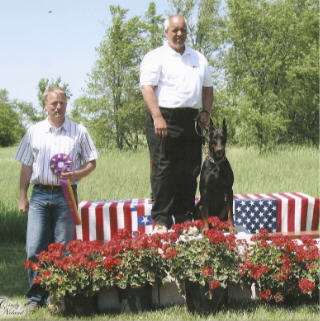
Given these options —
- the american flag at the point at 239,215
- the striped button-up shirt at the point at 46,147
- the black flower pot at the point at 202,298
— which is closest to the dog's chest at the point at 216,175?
the black flower pot at the point at 202,298

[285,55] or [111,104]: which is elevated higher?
[285,55]

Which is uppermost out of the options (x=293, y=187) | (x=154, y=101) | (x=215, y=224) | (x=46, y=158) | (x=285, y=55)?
(x=285, y=55)

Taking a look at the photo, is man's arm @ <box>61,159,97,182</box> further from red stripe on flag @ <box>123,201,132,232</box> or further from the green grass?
red stripe on flag @ <box>123,201,132,232</box>

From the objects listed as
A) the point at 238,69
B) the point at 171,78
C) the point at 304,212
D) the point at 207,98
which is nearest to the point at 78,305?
the point at 171,78

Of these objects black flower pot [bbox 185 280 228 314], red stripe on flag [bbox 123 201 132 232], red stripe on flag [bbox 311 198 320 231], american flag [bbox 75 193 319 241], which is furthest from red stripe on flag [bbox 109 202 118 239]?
red stripe on flag [bbox 311 198 320 231]

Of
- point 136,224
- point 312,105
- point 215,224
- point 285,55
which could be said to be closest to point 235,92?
point 285,55

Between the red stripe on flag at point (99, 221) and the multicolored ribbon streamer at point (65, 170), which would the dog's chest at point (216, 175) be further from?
the red stripe on flag at point (99, 221)

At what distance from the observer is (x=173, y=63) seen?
3.84 metres

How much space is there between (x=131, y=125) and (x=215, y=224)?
868 inches

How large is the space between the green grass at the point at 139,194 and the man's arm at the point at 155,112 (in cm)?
155

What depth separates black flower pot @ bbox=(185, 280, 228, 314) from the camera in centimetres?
315

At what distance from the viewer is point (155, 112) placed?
371 centimetres

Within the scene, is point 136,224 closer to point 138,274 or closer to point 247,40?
point 138,274

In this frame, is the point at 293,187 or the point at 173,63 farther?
the point at 293,187
